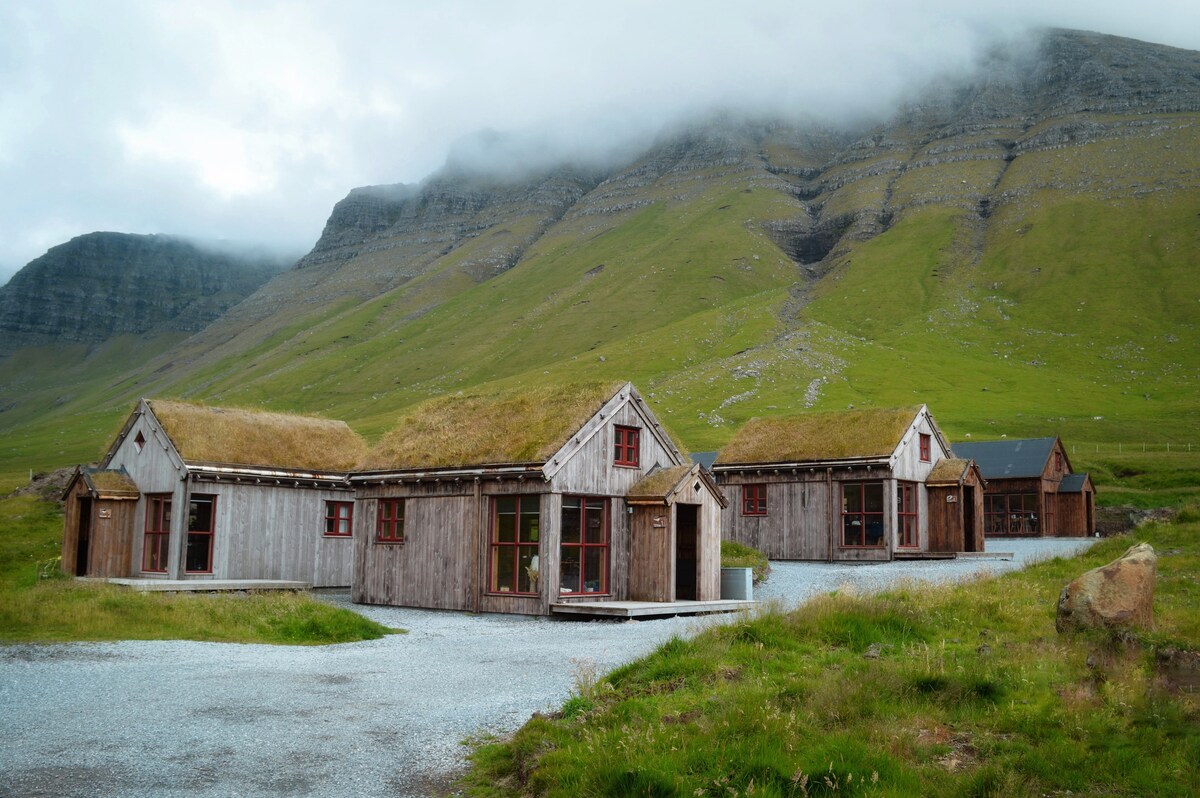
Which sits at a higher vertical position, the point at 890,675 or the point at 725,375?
the point at 725,375

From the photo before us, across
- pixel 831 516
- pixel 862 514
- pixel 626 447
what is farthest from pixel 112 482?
pixel 862 514

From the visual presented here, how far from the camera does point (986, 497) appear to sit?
188 feet

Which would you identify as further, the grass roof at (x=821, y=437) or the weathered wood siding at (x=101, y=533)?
the grass roof at (x=821, y=437)

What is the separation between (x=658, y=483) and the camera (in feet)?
87.5

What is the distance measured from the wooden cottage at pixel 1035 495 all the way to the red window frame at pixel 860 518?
58.4 feet

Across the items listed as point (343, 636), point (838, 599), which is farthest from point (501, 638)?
point (838, 599)

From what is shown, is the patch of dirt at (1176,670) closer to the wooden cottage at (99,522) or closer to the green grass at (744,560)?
the green grass at (744,560)

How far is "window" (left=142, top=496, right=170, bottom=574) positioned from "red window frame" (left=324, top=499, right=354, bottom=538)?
523cm

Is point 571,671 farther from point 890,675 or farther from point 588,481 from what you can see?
point 588,481

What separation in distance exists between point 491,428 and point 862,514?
19.0 metres

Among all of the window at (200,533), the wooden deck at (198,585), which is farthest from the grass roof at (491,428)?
the window at (200,533)

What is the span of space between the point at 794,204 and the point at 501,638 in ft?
602

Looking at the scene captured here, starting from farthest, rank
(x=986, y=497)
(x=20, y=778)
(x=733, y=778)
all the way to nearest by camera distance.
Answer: (x=986, y=497) → (x=20, y=778) → (x=733, y=778)

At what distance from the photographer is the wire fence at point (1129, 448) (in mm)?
75938
